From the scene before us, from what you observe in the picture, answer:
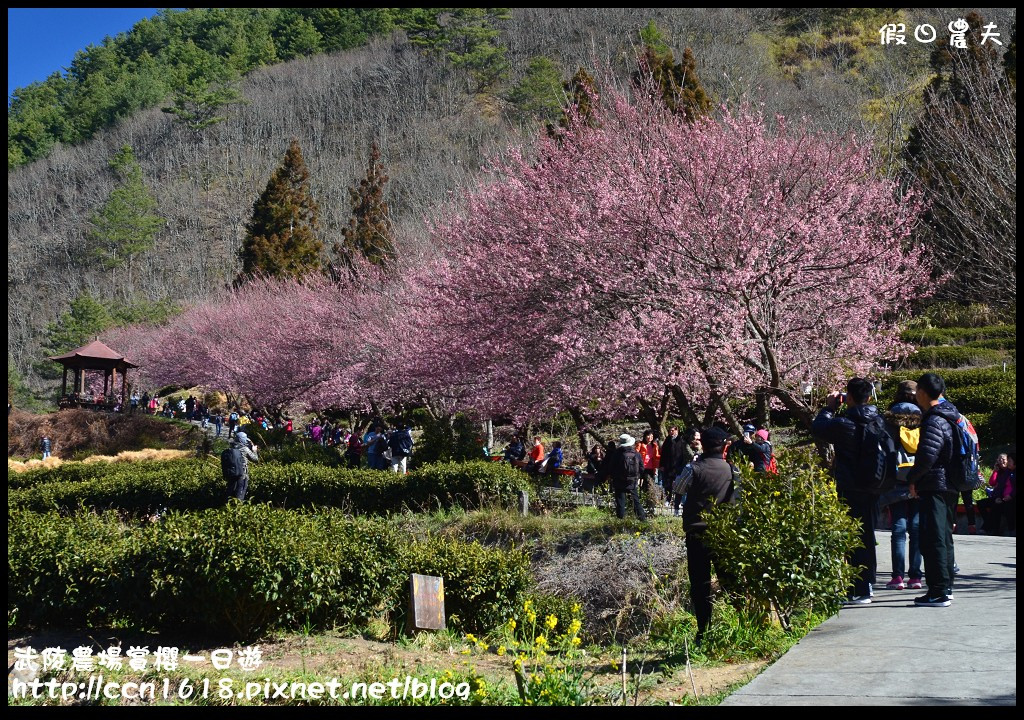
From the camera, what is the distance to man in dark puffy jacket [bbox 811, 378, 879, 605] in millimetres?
7508

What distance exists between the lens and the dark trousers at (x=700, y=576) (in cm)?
702

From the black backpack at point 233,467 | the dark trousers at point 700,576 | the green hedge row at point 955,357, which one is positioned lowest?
the dark trousers at point 700,576

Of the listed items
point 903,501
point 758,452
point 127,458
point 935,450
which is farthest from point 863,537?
point 127,458

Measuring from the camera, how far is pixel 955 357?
28.3 metres

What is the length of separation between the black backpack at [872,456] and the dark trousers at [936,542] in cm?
34

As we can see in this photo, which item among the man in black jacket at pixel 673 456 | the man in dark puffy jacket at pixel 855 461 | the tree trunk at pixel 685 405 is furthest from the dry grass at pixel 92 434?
the man in dark puffy jacket at pixel 855 461

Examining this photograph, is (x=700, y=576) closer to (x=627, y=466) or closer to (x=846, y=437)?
(x=846, y=437)

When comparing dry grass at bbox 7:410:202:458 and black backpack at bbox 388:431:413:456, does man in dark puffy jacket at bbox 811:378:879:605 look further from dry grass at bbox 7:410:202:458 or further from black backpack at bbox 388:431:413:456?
dry grass at bbox 7:410:202:458

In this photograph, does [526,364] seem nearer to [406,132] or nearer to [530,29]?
[406,132]

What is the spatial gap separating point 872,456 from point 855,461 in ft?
0.47

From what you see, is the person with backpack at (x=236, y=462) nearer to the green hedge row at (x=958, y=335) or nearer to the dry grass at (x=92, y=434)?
the dry grass at (x=92, y=434)

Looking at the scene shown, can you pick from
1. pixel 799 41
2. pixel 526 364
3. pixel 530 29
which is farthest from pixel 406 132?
pixel 526 364

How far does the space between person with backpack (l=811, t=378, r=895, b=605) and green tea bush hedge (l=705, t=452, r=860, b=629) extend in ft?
2.34

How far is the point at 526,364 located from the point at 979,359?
59.5 ft
